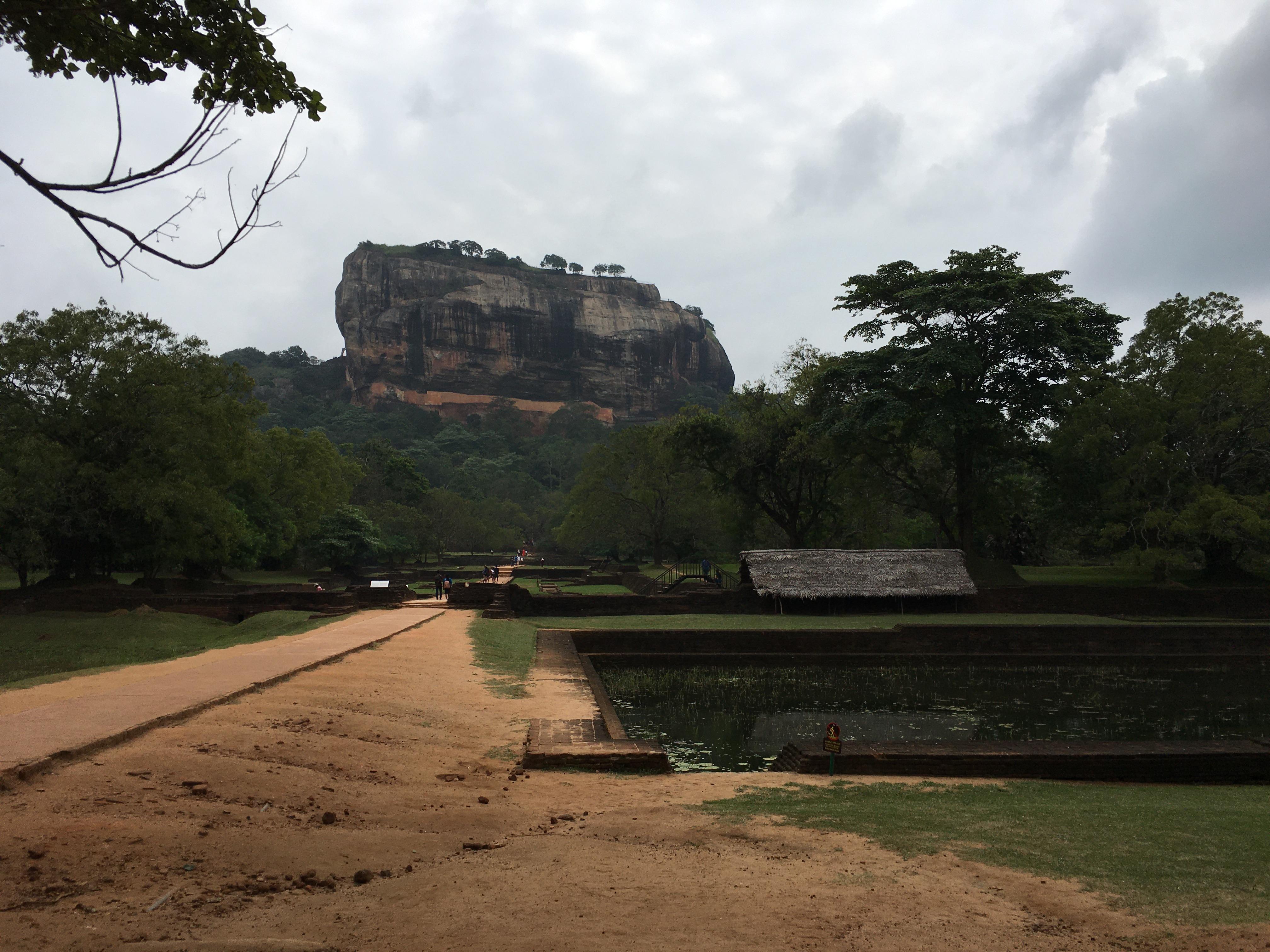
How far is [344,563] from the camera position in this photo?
122 feet

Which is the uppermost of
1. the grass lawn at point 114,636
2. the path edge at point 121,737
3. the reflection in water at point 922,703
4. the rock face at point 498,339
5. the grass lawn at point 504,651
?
the rock face at point 498,339

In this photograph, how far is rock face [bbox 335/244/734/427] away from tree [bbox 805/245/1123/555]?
84468 millimetres

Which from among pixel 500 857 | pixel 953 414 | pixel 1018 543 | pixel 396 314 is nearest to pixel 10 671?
pixel 500 857

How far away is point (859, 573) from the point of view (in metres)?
22.8

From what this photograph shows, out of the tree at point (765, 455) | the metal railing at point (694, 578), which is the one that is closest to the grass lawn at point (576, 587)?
the metal railing at point (694, 578)

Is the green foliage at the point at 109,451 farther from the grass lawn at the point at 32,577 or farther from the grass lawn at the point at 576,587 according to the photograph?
the grass lawn at the point at 576,587

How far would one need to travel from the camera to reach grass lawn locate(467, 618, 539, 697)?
10289 mm

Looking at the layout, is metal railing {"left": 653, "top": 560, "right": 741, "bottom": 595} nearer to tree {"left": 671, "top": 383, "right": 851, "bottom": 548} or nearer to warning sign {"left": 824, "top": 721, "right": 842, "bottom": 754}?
tree {"left": 671, "top": 383, "right": 851, "bottom": 548}

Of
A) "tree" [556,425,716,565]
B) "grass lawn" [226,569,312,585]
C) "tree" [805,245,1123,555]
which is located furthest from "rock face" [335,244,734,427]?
"tree" [805,245,1123,555]

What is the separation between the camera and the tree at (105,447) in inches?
851

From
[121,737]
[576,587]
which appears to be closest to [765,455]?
[576,587]

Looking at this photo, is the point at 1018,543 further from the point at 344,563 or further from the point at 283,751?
the point at 283,751

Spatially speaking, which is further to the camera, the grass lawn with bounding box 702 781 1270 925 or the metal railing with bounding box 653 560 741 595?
the metal railing with bounding box 653 560 741 595

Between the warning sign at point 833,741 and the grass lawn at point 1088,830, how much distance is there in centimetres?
49
